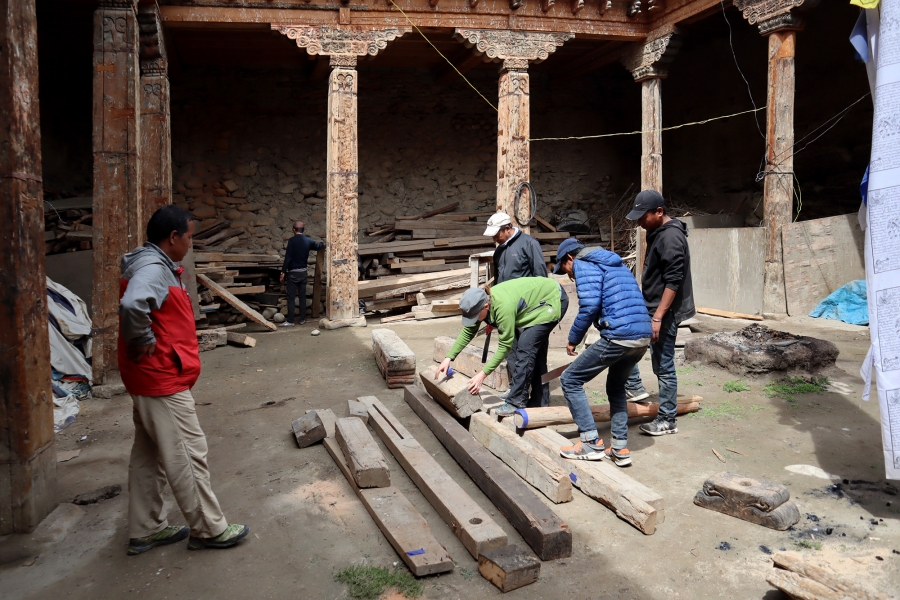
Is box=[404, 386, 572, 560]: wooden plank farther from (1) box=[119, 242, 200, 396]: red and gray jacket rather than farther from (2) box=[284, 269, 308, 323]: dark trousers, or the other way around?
(2) box=[284, 269, 308, 323]: dark trousers

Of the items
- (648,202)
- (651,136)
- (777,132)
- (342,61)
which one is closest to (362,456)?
(648,202)

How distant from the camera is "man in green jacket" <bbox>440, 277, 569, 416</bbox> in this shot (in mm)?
4477

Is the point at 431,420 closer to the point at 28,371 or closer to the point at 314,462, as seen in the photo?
the point at 314,462

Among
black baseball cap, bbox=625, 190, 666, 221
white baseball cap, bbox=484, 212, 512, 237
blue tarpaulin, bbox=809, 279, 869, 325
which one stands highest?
black baseball cap, bbox=625, 190, 666, 221

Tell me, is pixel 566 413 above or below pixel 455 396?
below

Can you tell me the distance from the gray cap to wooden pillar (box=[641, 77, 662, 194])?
7578 mm

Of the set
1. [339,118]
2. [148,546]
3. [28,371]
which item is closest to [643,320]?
[148,546]

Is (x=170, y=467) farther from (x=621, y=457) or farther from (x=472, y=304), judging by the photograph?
(x=621, y=457)

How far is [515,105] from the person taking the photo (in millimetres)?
10547

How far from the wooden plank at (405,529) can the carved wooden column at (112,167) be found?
3.88 metres

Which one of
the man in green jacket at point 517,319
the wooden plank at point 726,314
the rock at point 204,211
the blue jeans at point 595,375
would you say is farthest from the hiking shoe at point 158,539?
the rock at point 204,211

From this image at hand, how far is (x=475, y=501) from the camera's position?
386cm

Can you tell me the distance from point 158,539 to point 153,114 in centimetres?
675

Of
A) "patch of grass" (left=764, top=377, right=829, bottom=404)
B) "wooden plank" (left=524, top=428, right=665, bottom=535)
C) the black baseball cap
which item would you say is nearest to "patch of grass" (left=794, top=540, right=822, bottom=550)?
"wooden plank" (left=524, top=428, right=665, bottom=535)
